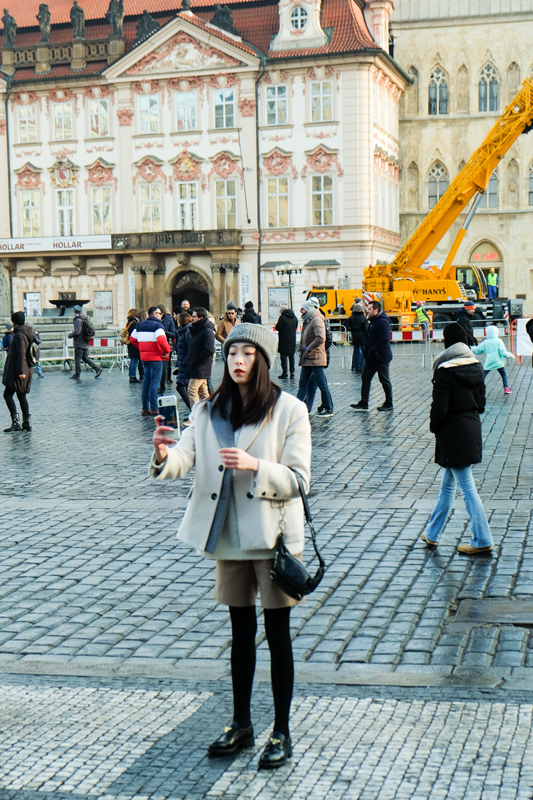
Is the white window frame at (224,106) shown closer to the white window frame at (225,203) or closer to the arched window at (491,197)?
the white window frame at (225,203)

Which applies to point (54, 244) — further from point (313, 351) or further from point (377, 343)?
point (313, 351)

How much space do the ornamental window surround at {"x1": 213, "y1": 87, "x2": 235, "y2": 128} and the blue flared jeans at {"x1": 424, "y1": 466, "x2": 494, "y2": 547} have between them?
39.8 metres

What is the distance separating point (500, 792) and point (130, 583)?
359 centimetres

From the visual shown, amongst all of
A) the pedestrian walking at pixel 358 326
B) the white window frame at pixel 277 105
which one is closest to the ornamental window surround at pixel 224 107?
the white window frame at pixel 277 105

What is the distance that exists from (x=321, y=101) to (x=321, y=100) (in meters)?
0.06

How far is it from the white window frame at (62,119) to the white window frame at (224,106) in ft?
22.5

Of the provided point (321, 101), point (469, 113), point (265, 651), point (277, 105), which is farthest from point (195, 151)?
point (265, 651)

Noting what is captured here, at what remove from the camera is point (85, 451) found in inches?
523

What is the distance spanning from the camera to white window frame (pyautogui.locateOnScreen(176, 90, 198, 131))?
46.0 meters

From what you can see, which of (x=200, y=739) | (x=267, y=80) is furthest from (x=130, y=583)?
(x=267, y=80)

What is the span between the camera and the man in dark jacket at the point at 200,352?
1442 centimetres

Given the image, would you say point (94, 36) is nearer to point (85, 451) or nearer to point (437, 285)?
point (437, 285)

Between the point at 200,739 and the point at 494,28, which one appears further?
the point at 494,28

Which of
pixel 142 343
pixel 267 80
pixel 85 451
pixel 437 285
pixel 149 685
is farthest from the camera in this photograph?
pixel 267 80
